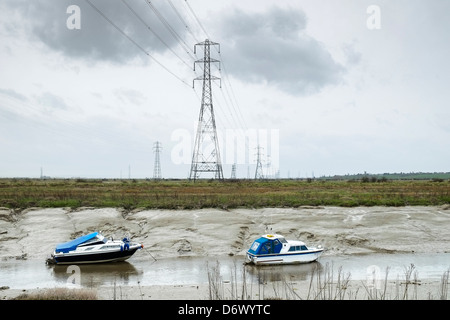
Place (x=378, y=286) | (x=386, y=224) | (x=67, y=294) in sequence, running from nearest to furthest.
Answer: (x=67, y=294), (x=378, y=286), (x=386, y=224)

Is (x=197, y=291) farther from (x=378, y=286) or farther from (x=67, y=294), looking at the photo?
(x=378, y=286)

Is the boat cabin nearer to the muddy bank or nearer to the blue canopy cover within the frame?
the blue canopy cover

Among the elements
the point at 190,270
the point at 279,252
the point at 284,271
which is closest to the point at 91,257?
the point at 190,270

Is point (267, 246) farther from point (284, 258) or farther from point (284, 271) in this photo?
point (284, 271)

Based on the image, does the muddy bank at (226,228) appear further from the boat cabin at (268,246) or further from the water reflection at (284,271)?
the water reflection at (284,271)

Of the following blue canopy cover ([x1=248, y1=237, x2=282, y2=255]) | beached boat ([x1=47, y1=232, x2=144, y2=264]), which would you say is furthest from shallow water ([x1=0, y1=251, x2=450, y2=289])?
blue canopy cover ([x1=248, y1=237, x2=282, y2=255])
